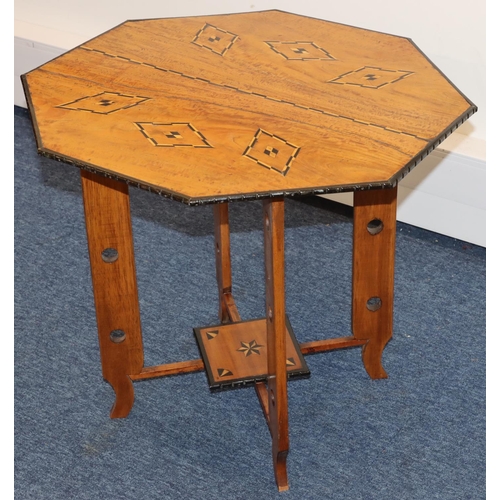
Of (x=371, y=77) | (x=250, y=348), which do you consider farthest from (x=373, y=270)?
(x=371, y=77)

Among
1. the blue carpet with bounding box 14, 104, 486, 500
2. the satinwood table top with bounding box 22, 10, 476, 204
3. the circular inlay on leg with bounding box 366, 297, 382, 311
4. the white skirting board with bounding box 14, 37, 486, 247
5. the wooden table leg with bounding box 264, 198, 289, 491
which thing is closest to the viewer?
the satinwood table top with bounding box 22, 10, 476, 204

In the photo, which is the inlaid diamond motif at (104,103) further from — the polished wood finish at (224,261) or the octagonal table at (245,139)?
the polished wood finish at (224,261)

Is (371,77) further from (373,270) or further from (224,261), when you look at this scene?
(224,261)

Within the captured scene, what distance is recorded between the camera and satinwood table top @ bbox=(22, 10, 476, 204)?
5.87 feet

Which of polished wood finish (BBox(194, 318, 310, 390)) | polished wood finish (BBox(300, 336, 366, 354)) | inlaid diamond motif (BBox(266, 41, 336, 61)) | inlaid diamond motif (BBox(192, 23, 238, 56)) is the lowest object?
polished wood finish (BBox(300, 336, 366, 354))

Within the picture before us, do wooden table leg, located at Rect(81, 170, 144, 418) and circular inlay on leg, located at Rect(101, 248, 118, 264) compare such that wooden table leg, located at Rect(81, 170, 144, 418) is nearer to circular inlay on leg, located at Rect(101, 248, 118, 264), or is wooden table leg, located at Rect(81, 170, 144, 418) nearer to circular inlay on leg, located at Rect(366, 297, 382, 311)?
circular inlay on leg, located at Rect(101, 248, 118, 264)

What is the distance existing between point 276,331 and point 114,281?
43 centimetres

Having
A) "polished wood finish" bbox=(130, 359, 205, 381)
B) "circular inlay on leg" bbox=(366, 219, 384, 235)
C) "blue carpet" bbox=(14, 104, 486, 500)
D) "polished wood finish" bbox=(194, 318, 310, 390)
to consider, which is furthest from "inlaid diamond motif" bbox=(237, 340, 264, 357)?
"circular inlay on leg" bbox=(366, 219, 384, 235)

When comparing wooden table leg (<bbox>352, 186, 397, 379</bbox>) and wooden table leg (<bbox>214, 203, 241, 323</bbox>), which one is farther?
wooden table leg (<bbox>214, 203, 241, 323</bbox>)

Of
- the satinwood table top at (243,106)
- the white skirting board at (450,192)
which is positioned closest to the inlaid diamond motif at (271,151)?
the satinwood table top at (243,106)

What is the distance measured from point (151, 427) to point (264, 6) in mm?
1540

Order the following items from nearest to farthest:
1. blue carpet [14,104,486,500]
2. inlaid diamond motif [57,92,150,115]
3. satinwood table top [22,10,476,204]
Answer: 1. satinwood table top [22,10,476,204]
2. inlaid diamond motif [57,92,150,115]
3. blue carpet [14,104,486,500]

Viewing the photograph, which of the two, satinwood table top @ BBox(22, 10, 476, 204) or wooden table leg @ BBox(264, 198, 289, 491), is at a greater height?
satinwood table top @ BBox(22, 10, 476, 204)

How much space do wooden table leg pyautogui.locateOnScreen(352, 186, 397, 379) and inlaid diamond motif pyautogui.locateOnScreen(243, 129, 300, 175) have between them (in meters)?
0.39
